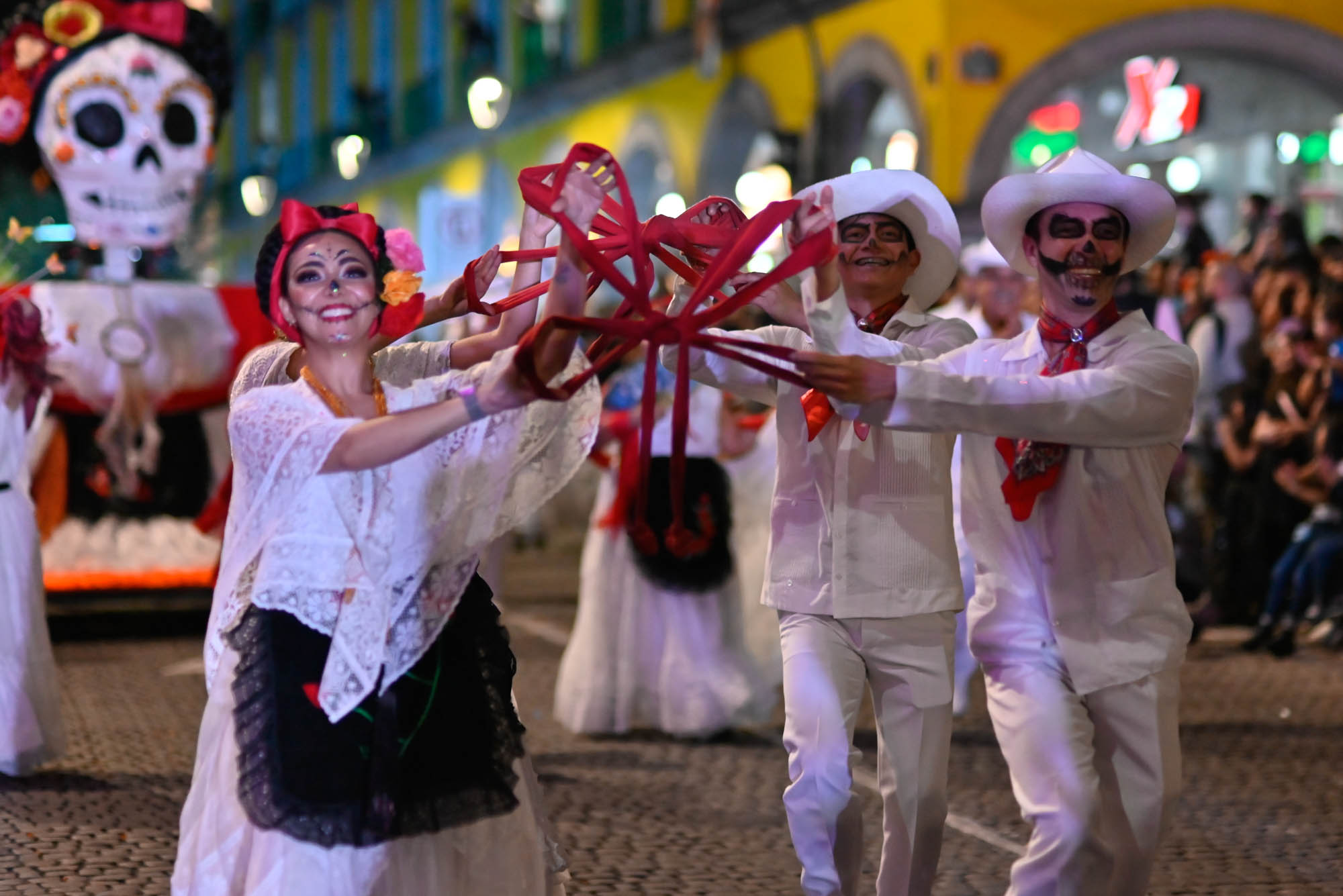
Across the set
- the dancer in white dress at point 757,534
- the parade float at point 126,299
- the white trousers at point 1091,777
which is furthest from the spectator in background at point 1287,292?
the white trousers at point 1091,777

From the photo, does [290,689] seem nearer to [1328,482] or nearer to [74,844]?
[74,844]

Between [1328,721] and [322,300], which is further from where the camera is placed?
[1328,721]

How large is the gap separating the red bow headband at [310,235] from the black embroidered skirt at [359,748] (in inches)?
26.1

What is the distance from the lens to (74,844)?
6.39 m

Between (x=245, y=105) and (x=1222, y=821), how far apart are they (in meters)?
48.3

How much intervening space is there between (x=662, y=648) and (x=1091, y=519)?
14.3ft

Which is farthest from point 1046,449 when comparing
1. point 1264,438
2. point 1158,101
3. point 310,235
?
point 1158,101

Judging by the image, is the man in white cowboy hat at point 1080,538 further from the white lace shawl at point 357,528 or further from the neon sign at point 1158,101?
the neon sign at point 1158,101

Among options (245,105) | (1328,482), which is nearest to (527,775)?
(1328,482)

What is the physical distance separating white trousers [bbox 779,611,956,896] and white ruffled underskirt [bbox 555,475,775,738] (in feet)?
11.9

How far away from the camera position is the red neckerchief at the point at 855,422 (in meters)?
4.92

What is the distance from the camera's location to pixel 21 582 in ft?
24.8

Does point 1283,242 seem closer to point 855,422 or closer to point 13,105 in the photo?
point 13,105

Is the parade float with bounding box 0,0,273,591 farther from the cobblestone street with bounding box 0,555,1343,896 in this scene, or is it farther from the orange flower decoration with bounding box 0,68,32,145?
the cobblestone street with bounding box 0,555,1343,896
